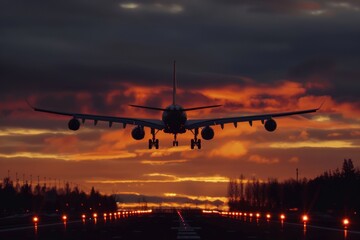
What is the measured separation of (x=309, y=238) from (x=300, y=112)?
3529 centimetres

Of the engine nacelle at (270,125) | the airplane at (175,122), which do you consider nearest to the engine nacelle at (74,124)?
the airplane at (175,122)

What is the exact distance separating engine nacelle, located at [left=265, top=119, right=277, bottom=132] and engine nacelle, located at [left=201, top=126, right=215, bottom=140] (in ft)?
30.5

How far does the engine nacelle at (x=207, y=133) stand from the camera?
97500mm

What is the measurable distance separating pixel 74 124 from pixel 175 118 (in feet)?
42.5

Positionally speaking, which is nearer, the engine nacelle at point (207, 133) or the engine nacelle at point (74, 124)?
the engine nacelle at point (74, 124)

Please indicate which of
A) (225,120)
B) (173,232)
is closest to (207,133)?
(225,120)

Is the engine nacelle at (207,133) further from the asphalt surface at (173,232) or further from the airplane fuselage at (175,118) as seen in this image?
the asphalt surface at (173,232)

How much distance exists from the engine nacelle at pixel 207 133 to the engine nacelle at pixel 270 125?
9297 mm

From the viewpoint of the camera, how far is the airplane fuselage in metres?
94.1

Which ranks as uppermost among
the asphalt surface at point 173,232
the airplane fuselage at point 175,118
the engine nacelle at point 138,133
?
the airplane fuselage at point 175,118

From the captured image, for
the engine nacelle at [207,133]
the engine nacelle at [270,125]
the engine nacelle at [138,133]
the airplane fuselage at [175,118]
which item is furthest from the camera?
the engine nacelle at [207,133]

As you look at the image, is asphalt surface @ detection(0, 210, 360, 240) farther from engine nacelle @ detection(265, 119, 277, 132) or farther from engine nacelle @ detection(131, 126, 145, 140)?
engine nacelle @ detection(131, 126, 145, 140)

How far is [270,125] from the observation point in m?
90.6

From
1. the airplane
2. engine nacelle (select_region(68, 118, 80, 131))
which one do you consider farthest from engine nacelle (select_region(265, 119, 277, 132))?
engine nacelle (select_region(68, 118, 80, 131))
